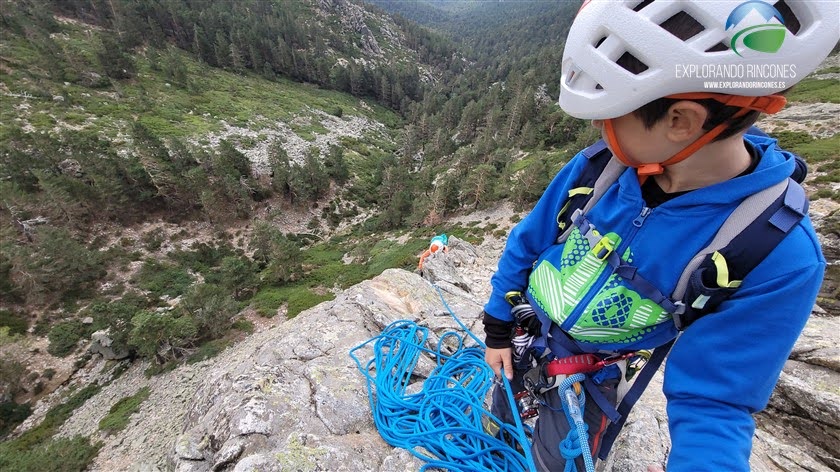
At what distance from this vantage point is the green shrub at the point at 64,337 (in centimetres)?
1934

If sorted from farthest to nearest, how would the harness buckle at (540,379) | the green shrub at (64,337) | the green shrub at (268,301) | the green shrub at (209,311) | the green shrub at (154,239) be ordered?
the green shrub at (154,239), the green shrub at (268,301), the green shrub at (64,337), the green shrub at (209,311), the harness buckle at (540,379)

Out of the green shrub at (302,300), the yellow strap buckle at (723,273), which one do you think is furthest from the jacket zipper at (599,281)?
the green shrub at (302,300)

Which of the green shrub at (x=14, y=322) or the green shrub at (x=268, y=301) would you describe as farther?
the green shrub at (x=268, y=301)

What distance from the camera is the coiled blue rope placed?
2.81 meters

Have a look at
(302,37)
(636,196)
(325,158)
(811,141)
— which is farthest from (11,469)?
(302,37)

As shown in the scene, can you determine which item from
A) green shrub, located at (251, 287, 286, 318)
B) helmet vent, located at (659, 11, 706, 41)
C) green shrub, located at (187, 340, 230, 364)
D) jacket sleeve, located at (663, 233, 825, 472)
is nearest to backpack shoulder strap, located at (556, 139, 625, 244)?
helmet vent, located at (659, 11, 706, 41)

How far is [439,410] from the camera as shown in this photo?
3.22 meters

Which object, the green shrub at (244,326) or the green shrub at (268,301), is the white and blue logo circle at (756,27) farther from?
the green shrub at (268,301)

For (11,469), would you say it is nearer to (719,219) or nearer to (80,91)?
(719,219)

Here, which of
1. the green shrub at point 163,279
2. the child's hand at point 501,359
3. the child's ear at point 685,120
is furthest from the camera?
the green shrub at point 163,279

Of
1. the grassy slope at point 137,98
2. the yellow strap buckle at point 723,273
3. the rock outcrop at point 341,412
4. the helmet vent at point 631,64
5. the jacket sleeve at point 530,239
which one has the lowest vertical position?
the grassy slope at point 137,98

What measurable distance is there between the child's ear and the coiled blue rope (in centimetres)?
200

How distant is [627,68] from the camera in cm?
139

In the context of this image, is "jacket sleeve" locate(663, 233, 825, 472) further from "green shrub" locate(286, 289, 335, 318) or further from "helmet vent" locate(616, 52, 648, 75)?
"green shrub" locate(286, 289, 335, 318)
